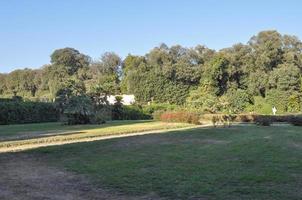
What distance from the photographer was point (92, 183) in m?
8.89

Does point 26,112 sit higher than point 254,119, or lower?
higher

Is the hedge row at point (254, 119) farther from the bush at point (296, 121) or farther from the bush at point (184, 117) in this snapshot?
the bush at point (184, 117)

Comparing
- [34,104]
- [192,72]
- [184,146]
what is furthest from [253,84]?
[184,146]

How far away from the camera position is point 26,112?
36469 mm

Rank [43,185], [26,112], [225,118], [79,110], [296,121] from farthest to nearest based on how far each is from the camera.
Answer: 1. [26,112]
2. [225,118]
3. [296,121]
4. [79,110]
5. [43,185]

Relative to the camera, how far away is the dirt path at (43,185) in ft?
25.4

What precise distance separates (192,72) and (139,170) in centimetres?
5858

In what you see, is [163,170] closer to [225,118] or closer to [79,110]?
[79,110]

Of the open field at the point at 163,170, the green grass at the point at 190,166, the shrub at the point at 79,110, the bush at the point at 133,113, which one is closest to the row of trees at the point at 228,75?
the bush at the point at 133,113

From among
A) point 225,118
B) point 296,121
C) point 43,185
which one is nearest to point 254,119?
point 225,118

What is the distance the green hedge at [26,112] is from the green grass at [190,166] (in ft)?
66.4

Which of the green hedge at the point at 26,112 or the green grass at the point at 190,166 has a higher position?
the green hedge at the point at 26,112

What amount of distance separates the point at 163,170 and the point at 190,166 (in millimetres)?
850

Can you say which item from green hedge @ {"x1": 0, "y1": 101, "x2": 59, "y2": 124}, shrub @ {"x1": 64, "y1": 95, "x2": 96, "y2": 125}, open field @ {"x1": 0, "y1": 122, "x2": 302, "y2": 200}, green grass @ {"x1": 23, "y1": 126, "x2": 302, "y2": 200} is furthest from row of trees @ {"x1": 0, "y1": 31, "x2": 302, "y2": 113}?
open field @ {"x1": 0, "y1": 122, "x2": 302, "y2": 200}
